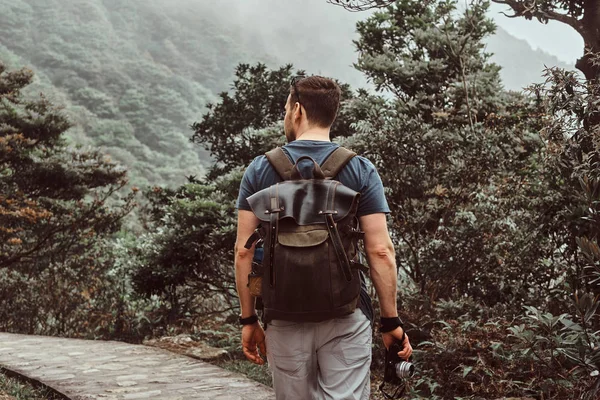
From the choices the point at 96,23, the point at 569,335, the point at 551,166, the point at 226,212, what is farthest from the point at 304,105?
the point at 96,23

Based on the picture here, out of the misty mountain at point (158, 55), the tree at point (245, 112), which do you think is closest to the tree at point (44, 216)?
the tree at point (245, 112)

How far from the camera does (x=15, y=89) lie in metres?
12.6

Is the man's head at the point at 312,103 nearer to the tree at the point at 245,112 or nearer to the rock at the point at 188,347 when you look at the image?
the rock at the point at 188,347

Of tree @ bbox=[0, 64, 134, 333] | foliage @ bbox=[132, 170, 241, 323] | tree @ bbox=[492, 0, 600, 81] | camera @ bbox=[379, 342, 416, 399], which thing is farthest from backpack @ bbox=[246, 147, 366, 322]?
tree @ bbox=[0, 64, 134, 333]

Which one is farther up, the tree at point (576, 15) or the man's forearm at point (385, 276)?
the tree at point (576, 15)

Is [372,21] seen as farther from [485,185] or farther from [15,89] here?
[15,89]

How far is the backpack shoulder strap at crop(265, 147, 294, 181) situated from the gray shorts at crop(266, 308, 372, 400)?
525 mm

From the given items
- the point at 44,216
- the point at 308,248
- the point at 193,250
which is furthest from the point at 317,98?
the point at 44,216

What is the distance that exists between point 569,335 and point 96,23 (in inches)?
2282

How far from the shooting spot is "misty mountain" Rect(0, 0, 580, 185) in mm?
38812

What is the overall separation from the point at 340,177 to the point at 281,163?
222mm

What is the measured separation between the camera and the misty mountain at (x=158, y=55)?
3881 cm

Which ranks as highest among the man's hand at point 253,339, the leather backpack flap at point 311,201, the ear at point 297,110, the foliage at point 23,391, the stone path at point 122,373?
the ear at point 297,110

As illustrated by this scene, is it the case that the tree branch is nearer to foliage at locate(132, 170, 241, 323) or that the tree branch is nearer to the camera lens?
foliage at locate(132, 170, 241, 323)
